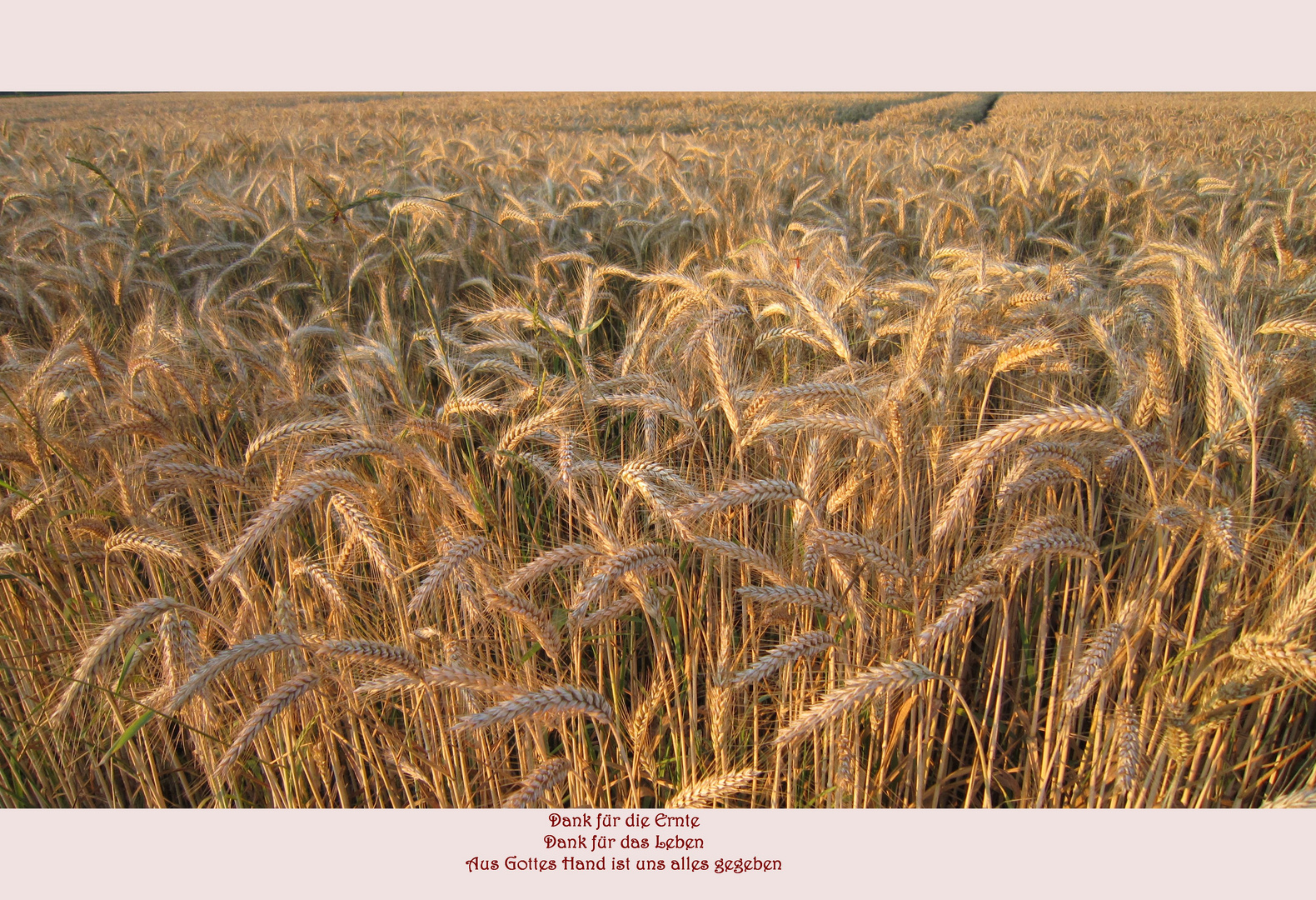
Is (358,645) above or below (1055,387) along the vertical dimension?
below

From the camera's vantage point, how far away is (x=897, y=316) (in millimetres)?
2715

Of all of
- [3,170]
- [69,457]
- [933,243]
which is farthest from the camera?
[3,170]

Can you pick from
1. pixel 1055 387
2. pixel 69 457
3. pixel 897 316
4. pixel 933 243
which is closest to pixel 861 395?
pixel 1055 387

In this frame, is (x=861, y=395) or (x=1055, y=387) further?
(x=1055, y=387)

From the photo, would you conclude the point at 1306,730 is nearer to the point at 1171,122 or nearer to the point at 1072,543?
the point at 1072,543

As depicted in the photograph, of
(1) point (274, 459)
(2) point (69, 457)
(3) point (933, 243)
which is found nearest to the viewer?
(2) point (69, 457)

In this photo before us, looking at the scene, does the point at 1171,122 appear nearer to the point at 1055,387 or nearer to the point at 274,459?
the point at 1055,387

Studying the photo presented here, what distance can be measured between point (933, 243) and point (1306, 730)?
2.63 m

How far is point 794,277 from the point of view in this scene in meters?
1.91

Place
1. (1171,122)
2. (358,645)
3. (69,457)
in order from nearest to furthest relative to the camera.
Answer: (358,645) → (69,457) → (1171,122)
